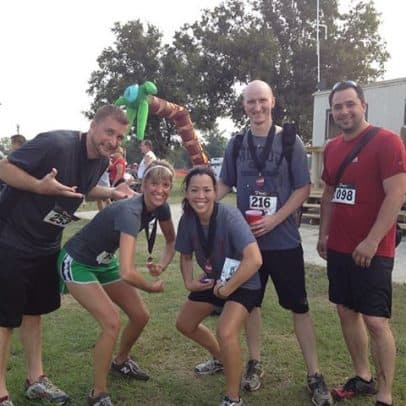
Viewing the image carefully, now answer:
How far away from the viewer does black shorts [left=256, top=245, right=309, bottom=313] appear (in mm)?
3328

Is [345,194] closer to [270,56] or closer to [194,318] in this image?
[194,318]

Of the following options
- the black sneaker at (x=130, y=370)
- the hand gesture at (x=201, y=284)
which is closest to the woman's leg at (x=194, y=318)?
the hand gesture at (x=201, y=284)

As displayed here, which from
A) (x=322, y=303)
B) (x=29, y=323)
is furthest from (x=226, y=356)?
(x=322, y=303)

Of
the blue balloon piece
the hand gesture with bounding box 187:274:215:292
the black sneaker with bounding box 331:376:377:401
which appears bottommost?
the black sneaker with bounding box 331:376:377:401

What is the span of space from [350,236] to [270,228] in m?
0.51

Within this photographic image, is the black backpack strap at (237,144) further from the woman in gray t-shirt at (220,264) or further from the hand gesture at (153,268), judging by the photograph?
the hand gesture at (153,268)

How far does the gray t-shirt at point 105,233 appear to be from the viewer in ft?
9.98

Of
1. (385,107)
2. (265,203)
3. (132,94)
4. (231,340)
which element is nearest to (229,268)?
(231,340)

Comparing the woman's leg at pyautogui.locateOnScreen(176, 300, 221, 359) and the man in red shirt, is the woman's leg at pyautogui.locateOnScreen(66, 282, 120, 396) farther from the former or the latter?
the man in red shirt

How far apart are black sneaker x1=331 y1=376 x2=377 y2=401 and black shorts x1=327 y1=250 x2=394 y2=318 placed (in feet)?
1.92

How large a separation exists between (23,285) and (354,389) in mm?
2300

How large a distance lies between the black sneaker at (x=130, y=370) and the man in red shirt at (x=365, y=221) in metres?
1.54

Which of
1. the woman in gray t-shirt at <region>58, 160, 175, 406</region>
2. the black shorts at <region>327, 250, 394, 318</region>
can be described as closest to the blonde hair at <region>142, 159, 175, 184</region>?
the woman in gray t-shirt at <region>58, 160, 175, 406</region>

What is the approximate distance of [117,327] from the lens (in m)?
Answer: 3.10
